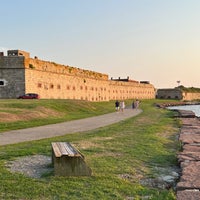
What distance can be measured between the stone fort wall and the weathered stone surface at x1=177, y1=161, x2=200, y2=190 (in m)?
26.7

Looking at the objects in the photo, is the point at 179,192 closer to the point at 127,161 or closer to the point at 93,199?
the point at 93,199

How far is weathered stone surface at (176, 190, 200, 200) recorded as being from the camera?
15.8 ft

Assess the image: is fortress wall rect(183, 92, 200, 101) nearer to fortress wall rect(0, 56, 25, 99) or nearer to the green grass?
fortress wall rect(0, 56, 25, 99)

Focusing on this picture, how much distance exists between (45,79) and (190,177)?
101 feet

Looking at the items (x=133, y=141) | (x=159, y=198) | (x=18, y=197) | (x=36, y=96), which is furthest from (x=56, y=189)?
(x=36, y=96)

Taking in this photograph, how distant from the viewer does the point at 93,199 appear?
4.86 m

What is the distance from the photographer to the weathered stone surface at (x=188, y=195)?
481cm

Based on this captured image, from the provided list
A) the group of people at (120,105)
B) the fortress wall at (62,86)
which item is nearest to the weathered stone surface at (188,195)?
the group of people at (120,105)

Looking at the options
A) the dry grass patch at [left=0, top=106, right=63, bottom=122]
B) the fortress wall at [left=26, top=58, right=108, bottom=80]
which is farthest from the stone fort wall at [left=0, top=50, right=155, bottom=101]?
the dry grass patch at [left=0, top=106, right=63, bottom=122]

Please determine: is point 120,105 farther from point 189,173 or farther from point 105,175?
point 105,175

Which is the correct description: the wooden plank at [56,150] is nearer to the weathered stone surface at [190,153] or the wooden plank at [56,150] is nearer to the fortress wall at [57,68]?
the weathered stone surface at [190,153]

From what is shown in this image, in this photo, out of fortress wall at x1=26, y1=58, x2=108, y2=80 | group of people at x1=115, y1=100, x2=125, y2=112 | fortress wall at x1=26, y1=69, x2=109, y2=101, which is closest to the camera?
Answer: group of people at x1=115, y1=100, x2=125, y2=112

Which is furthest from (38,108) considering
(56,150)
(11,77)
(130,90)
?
(130,90)

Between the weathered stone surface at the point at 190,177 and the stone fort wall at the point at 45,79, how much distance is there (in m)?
26.7
